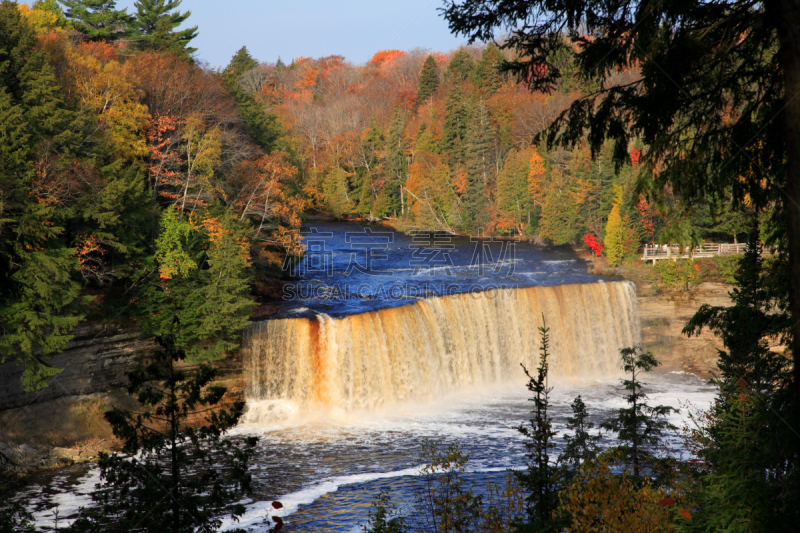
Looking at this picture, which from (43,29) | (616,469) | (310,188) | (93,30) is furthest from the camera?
(310,188)

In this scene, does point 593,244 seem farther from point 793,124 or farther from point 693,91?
point 793,124

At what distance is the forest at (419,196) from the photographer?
610cm

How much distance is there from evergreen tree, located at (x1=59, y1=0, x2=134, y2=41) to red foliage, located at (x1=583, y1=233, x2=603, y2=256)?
2949 centimetres

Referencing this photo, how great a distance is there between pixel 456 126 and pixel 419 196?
6508mm

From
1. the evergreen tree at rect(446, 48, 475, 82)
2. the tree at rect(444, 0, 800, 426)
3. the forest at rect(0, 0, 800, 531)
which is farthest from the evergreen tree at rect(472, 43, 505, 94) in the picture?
the tree at rect(444, 0, 800, 426)

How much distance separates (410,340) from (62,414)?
11.9 metres

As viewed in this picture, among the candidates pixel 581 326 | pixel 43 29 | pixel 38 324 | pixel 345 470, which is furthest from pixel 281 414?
pixel 43 29

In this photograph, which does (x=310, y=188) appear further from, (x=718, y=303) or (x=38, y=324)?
(x=38, y=324)

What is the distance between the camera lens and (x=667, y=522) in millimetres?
6867

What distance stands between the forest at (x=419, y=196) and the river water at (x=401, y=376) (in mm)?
1667

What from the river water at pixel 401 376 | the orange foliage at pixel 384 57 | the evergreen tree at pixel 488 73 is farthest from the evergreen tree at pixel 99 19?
the orange foliage at pixel 384 57

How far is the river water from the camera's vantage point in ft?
54.5

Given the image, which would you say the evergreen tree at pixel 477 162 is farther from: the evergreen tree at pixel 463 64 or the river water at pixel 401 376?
the evergreen tree at pixel 463 64

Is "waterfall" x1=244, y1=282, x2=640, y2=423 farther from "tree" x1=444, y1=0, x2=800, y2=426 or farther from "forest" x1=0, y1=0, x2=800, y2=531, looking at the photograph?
"tree" x1=444, y1=0, x2=800, y2=426
